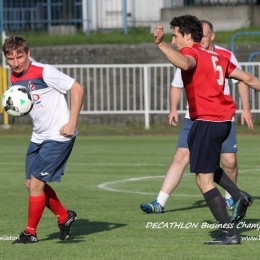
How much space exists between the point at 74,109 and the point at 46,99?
35cm

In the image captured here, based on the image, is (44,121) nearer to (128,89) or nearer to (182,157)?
(182,157)

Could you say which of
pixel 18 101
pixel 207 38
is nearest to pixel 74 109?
pixel 18 101

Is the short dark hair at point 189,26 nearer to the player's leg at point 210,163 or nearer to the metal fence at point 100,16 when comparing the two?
the player's leg at point 210,163

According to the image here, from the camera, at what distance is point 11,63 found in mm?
8328

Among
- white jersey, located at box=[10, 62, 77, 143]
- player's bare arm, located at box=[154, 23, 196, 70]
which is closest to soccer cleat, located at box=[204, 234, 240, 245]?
player's bare arm, located at box=[154, 23, 196, 70]

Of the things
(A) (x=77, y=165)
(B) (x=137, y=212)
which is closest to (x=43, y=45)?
(A) (x=77, y=165)

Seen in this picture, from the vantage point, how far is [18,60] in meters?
8.32

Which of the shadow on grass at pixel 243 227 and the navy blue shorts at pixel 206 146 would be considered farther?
the shadow on grass at pixel 243 227

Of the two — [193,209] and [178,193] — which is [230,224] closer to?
[193,209]

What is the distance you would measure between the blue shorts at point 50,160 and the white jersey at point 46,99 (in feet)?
0.21

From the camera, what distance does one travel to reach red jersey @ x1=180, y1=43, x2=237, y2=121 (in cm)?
791

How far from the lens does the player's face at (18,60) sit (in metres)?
8.28

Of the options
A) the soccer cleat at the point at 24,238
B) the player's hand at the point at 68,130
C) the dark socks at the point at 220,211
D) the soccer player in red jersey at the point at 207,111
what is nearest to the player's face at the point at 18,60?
the player's hand at the point at 68,130

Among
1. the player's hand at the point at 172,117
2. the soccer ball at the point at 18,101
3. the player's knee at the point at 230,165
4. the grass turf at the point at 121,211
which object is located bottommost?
the grass turf at the point at 121,211
